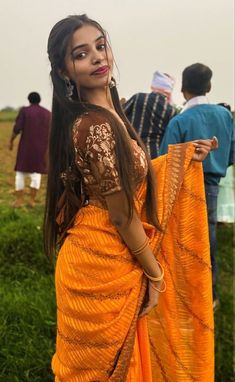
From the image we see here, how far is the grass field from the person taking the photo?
8.69 ft

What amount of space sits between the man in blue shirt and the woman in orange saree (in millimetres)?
1303

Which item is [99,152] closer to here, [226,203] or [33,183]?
[226,203]

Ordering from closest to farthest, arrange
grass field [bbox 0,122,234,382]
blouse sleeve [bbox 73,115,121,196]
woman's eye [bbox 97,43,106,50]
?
1. blouse sleeve [bbox 73,115,121,196]
2. woman's eye [bbox 97,43,106,50]
3. grass field [bbox 0,122,234,382]

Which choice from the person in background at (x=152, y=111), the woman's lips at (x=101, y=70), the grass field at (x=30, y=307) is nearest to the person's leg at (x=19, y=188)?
the grass field at (x=30, y=307)

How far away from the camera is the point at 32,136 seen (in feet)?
20.9

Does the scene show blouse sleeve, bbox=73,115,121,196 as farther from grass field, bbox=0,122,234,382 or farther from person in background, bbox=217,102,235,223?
person in background, bbox=217,102,235,223

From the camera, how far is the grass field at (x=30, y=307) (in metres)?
2.65

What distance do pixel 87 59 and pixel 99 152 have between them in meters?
0.31

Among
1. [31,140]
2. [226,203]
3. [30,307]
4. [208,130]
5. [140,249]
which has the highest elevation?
[208,130]

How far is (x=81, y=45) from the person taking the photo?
1625 millimetres

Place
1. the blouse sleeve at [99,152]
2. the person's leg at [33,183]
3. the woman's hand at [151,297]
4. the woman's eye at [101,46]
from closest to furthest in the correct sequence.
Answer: the blouse sleeve at [99,152]
the woman's eye at [101,46]
the woman's hand at [151,297]
the person's leg at [33,183]

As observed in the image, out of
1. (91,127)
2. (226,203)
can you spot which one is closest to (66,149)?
(91,127)

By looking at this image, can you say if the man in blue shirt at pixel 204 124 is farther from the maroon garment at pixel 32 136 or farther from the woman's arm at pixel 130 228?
the maroon garment at pixel 32 136

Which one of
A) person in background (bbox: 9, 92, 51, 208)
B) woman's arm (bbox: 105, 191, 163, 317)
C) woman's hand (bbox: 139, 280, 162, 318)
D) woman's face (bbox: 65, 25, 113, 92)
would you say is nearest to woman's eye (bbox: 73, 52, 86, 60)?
woman's face (bbox: 65, 25, 113, 92)
